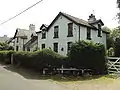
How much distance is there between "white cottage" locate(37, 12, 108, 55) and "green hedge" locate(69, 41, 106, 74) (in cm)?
1387

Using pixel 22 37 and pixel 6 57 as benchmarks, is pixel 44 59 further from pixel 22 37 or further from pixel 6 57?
pixel 22 37

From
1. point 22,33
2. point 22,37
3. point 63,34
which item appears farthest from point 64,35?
point 22,33

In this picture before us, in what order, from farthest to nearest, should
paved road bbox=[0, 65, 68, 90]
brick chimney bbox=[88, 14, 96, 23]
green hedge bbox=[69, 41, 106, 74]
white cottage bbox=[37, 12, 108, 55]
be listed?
brick chimney bbox=[88, 14, 96, 23]
white cottage bbox=[37, 12, 108, 55]
green hedge bbox=[69, 41, 106, 74]
paved road bbox=[0, 65, 68, 90]

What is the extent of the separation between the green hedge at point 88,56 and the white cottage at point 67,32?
1387 centimetres

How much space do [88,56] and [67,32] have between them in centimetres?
1600

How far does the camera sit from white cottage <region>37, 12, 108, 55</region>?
32.9 m

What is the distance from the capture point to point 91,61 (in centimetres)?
1814

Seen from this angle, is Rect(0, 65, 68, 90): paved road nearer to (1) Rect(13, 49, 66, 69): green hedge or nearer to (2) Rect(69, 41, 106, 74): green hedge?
(1) Rect(13, 49, 66, 69): green hedge

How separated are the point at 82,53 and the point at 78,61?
2.42 ft

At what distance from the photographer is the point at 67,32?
33.8 m

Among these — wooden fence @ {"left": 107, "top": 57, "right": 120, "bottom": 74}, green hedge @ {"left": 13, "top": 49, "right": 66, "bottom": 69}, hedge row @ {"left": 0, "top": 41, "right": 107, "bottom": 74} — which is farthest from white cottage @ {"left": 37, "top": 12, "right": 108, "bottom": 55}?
wooden fence @ {"left": 107, "top": 57, "right": 120, "bottom": 74}

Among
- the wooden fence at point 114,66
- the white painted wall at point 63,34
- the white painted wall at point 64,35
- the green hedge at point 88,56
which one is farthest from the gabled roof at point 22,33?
the wooden fence at point 114,66

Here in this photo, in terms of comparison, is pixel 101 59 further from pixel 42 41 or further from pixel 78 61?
pixel 42 41

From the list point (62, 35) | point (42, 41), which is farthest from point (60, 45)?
point (42, 41)
